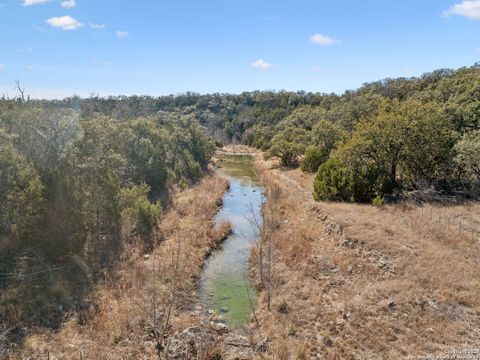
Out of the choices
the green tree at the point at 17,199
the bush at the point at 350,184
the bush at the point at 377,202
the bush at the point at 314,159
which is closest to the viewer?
the green tree at the point at 17,199

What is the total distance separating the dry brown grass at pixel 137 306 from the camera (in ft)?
39.7

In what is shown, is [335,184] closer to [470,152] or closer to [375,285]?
[470,152]

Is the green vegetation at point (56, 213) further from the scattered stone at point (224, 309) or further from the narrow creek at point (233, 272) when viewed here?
the scattered stone at point (224, 309)

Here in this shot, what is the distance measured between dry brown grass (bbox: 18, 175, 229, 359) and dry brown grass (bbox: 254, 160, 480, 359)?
4.11 m

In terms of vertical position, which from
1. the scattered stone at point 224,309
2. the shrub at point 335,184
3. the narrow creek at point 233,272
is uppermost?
the shrub at point 335,184

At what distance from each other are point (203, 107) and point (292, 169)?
11850 cm

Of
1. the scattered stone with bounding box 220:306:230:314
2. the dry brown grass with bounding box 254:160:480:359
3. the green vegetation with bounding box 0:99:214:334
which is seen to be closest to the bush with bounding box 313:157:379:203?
the dry brown grass with bounding box 254:160:480:359

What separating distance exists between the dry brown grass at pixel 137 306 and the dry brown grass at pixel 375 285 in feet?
13.5

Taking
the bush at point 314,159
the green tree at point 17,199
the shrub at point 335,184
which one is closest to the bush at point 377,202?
the shrub at point 335,184

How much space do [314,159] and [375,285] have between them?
29.0 meters

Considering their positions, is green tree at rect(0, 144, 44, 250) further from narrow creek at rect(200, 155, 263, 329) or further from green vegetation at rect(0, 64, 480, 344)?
narrow creek at rect(200, 155, 263, 329)

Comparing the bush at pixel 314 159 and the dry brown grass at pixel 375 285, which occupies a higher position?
the bush at pixel 314 159

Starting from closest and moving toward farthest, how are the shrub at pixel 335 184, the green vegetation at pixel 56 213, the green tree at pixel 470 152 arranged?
the green vegetation at pixel 56 213
the green tree at pixel 470 152
the shrub at pixel 335 184

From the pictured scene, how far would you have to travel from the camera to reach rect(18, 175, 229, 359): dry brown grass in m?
12.1
